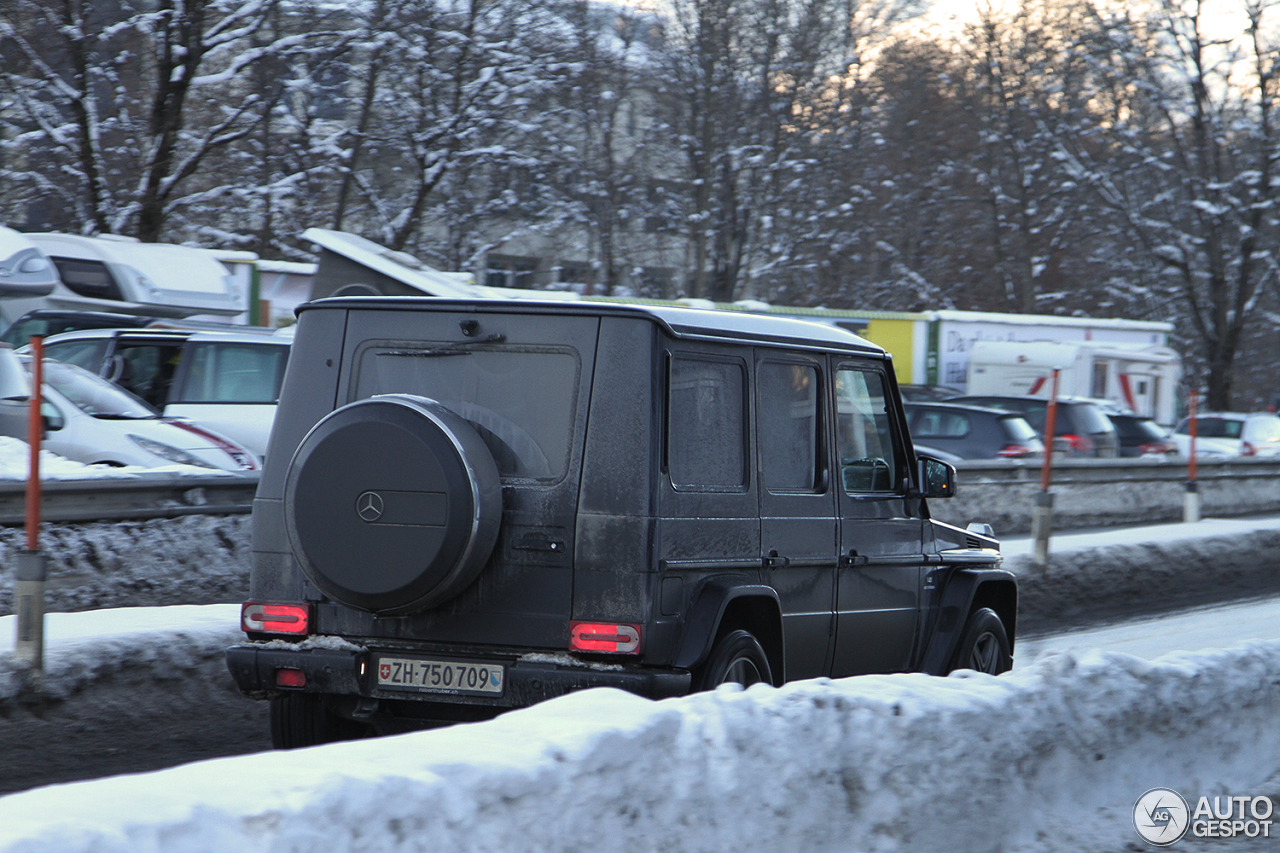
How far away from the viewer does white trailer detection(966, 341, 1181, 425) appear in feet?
102

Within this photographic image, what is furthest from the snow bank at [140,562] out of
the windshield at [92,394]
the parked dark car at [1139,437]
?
the parked dark car at [1139,437]

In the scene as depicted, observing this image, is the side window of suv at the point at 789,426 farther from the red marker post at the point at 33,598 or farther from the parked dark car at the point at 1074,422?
the parked dark car at the point at 1074,422

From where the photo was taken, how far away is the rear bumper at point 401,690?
4.87m

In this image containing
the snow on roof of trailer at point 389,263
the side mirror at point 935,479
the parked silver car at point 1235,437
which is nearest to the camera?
the side mirror at point 935,479

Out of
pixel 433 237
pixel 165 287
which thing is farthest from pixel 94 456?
pixel 433 237

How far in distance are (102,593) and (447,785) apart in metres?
7.38

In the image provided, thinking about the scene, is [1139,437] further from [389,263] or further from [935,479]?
[935,479]

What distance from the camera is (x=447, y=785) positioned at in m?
3.28

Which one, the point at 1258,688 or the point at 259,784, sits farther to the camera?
the point at 1258,688

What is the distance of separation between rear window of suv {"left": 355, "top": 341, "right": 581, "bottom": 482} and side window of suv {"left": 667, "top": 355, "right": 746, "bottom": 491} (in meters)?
0.38

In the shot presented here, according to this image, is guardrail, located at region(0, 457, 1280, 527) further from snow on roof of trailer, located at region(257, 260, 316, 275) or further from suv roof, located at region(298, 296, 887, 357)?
snow on roof of trailer, located at region(257, 260, 316, 275)

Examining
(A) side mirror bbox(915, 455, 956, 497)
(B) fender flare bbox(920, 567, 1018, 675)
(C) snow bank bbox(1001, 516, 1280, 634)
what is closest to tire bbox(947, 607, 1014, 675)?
(B) fender flare bbox(920, 567, 1018, 675)

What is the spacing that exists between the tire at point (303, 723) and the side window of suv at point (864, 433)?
91.2 inches

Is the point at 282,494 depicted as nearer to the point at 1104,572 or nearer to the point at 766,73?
the point at 1104,572
